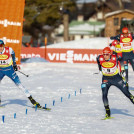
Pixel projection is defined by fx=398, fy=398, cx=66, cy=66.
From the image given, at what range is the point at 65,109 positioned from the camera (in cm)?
1063

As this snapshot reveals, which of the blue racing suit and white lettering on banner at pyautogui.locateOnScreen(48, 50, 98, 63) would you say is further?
white lettering on banner at pyautogui.locateOnScreen(48, 50, 98, 63)

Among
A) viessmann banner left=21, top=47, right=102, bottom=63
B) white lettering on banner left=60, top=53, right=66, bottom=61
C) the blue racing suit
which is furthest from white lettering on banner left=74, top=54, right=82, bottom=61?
the blue racing suit

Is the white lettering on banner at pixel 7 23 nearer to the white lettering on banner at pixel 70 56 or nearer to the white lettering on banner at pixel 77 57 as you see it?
the white lettering on banner at pixel 70 56

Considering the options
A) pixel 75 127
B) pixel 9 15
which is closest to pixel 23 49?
pixel 9 15

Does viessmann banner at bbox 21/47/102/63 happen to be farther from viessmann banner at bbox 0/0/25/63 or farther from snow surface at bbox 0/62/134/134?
snow surface at bbox 0/62/134/134

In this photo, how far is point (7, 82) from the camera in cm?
1692

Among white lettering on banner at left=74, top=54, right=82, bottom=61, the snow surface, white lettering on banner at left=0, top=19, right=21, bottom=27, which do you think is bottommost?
the snow surface

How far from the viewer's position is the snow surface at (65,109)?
8.26 meters

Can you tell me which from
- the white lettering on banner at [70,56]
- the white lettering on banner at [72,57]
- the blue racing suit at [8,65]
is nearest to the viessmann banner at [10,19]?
the white lettering on banner at [72,57]

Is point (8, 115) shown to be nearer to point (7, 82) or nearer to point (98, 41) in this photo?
point (7, 82)

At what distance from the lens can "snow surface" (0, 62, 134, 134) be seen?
27.1ft

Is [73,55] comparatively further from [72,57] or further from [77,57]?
[77,57]

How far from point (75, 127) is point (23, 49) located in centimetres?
2161

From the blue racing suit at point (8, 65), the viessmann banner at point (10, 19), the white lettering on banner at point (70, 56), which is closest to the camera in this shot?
the blue racing suit at point (8, 65)
